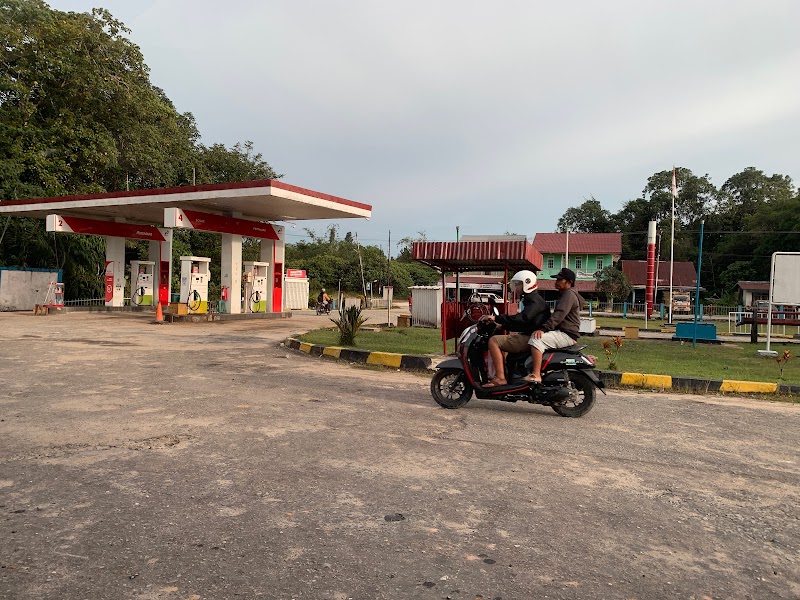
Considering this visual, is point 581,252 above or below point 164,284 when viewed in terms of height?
above

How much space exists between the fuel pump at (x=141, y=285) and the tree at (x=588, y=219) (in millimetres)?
52232

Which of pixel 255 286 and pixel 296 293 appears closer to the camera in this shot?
pixel 255 286

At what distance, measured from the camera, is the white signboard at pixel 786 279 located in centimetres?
1357

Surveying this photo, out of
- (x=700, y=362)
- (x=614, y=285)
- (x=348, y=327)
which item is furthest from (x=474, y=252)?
(x=614, y=285)

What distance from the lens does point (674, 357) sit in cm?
1276

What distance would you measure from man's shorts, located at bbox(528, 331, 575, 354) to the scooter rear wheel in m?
0.33

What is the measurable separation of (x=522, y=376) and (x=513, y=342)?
15.0 inches

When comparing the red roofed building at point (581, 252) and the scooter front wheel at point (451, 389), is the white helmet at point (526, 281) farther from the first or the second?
the red roofed building at point (581, 252)

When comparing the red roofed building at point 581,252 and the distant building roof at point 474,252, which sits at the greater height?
the red roofed building at point 581,252

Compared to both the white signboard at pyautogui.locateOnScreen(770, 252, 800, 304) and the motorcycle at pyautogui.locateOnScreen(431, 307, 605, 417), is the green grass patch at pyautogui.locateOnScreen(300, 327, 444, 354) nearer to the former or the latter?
the motorcycle at pyautogui.locateOnScreen(431, 307, 605, 417)

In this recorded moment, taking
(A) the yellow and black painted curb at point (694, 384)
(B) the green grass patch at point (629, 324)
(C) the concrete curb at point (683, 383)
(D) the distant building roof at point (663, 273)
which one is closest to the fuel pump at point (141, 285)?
(B) the green grass patch at point (629, 324)

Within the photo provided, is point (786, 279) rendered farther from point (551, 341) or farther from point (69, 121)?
point (69, 121)

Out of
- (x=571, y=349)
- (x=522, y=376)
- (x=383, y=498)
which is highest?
(x=571, y=349)

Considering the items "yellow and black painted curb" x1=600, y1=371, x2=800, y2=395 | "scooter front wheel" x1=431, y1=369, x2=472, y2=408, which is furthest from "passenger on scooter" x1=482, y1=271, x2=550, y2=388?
"yellow and black painted curb" x1=600, y1=371, x2=800, y2=395
